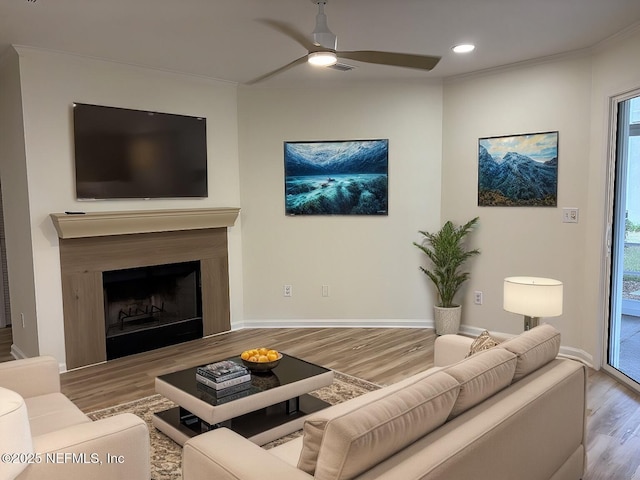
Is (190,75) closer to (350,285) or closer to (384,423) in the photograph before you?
(350,285)

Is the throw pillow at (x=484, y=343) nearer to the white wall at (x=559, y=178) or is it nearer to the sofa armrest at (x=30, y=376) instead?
the white wall at (x=559, y=178)

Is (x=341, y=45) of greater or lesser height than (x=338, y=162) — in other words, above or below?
above

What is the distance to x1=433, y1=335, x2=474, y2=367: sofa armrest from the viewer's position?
9.37ft

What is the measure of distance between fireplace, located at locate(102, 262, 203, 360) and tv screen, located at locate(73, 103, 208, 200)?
Answer: 744 millimetres

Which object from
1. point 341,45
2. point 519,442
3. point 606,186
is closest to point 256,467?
point 519,442

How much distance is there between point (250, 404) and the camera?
2643 mm

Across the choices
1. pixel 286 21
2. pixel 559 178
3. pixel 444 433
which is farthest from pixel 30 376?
pixel 559 178

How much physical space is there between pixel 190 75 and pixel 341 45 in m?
1.66

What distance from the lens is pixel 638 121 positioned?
3654 mm

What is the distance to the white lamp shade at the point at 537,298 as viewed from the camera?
271 cm

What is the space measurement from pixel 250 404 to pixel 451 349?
120 centimetres

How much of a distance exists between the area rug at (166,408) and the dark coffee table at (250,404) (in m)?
0.06

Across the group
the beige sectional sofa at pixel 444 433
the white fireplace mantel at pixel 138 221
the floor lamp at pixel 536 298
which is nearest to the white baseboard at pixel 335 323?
the white fireplace mantel at pixel 138 221

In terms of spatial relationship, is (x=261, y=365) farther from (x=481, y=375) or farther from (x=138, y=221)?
(x=138, y=221)
